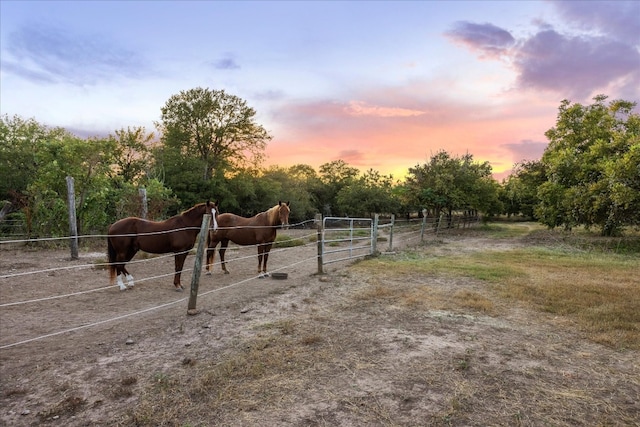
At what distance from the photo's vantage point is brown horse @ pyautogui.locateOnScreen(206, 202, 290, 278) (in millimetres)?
7273

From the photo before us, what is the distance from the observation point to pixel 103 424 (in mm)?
2248

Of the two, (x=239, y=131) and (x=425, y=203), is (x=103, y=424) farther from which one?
(x=239, y=131)

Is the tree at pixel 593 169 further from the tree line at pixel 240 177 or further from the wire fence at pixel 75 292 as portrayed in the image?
the wire fence at pixel 75 292

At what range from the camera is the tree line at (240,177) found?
1091 centimetres

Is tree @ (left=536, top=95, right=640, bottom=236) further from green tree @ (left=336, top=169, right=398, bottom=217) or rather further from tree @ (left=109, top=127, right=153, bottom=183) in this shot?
tree @ (left=109, top=127, right=153, bottom=183)

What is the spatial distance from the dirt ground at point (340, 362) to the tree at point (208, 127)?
837 inches

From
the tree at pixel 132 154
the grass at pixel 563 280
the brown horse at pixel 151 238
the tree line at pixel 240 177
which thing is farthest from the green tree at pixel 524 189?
the tree at pixel 132 154

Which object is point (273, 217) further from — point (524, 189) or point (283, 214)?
point (524, 189)

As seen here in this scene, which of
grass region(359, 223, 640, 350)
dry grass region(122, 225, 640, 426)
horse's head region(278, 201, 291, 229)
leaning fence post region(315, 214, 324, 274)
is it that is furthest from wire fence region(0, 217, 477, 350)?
grass region(359, 223, 640, 350)

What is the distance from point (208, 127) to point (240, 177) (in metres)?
4.44

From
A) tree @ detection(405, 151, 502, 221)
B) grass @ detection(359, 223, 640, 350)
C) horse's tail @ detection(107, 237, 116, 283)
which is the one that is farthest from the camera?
tree @ detection(405, 151, 502, 221)

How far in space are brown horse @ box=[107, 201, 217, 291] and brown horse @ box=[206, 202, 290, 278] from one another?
0.94 meters

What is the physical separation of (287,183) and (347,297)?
26.0 meters

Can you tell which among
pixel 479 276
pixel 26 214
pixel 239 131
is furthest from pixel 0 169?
pixel 479 276
